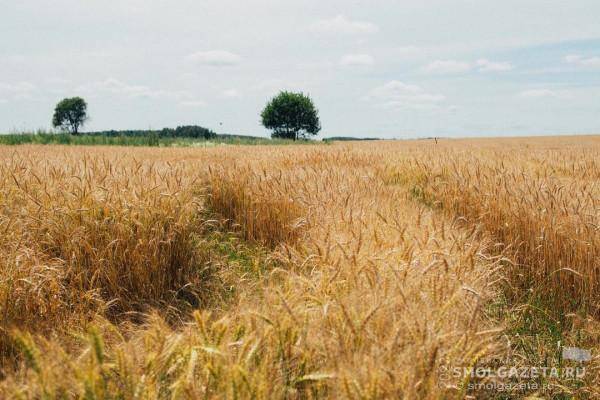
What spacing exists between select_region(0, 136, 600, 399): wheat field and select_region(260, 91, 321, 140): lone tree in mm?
46226

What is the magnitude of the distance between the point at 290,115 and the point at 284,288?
4961 cm

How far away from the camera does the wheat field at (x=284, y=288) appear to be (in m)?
1.57

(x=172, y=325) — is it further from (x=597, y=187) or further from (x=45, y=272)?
(x=597, y=187)

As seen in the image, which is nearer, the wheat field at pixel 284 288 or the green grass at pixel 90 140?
the wheat field at pixel 284 288

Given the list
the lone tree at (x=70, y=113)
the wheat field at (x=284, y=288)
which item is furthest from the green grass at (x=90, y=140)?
the lone tree at (x=70, y=113)

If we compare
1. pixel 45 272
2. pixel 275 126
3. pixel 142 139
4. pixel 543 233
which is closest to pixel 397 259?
pixel 543 233

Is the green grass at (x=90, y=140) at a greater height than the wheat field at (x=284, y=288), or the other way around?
the green grass at (x=90, y=140)

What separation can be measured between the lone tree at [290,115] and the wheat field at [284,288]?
4623 cm

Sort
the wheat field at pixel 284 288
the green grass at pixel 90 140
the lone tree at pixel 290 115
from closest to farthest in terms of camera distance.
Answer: the wheat field at pixel 284 288 < the green grass at pixel 90 140 < the lone tree at pixel 290 115

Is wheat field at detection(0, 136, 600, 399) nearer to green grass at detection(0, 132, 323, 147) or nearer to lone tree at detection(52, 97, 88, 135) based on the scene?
green grass at detection(0, 132, 323, 147)

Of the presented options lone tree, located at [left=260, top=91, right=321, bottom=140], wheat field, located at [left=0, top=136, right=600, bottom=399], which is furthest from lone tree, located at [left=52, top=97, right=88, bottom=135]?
wheat field, located at [left=0, top=136, right=600, bottom=399]

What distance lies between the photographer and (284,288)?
8.43 feet

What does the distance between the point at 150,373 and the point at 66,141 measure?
2860 cm

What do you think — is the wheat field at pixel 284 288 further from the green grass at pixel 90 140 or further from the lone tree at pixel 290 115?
the lone tree at pixel 290 115
